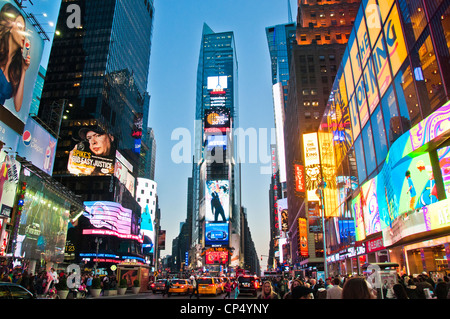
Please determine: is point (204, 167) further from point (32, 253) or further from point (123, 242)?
point (32, 253)

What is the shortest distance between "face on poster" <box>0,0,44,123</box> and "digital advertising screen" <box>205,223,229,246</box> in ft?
327

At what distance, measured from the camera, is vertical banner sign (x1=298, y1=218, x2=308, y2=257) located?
6688cm

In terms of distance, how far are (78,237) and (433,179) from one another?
7648cm

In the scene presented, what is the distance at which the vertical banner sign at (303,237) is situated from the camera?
6688cm

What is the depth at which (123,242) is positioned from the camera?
92.8 metres

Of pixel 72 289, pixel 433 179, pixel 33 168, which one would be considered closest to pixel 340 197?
pixel 433 179

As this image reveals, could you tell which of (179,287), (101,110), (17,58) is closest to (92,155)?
(101,110)

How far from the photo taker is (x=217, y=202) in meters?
127

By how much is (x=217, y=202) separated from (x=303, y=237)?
204 ft

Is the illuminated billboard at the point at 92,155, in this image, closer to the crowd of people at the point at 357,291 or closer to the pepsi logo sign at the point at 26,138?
the pepsi logo sign at the point at 26,138

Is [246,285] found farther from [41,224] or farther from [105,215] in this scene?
[105,215]

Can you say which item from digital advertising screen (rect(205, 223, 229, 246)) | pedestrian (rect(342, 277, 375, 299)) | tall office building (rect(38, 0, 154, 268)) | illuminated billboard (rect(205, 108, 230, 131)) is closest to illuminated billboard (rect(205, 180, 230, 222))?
digital advertising screen (rect(205, 223, 229, 246))

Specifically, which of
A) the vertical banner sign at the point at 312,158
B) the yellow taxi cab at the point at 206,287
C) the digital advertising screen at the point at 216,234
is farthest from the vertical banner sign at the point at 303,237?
the digital advertising screen at the point at 216,234

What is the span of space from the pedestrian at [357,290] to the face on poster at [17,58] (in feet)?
105
